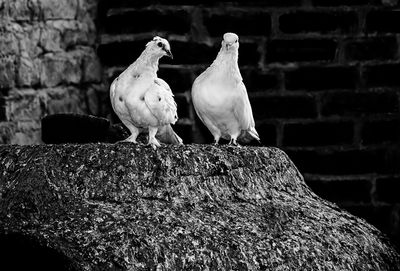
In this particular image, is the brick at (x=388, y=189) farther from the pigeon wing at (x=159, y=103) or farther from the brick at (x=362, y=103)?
the pigeon wing at (x=159, y=103)

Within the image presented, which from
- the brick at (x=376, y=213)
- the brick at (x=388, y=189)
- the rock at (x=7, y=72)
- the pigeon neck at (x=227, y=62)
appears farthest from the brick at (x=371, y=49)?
the pigeon neck at (x=227, y=62)

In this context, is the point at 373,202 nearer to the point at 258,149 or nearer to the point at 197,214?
the point at 258,149

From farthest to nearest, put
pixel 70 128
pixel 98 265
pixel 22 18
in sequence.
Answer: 1. pixel 22 18
2. pixel 70 128
3. pixel 98 265

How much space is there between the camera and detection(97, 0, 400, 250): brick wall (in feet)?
→ 14.9

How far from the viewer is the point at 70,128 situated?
3291 mm

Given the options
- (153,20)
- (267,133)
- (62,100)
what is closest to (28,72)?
(62,100)

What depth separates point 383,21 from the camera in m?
4.62

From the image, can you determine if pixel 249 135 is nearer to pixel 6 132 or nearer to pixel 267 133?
pixel 267 133

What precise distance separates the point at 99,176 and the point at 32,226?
24 centimetres

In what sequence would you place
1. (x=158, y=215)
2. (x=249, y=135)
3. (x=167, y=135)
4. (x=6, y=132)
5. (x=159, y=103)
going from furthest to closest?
1. (x=6, y=132)
2. (x=249, y=135)
3. (x=167, y=135)
4. (x=159, y=103)
5. (x=158, y=215)

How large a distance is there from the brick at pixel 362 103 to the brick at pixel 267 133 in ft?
0.88

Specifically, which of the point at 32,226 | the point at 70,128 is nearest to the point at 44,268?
the point at 32,226

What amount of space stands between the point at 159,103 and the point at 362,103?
6.22 ft

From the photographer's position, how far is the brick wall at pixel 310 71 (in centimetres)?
454
